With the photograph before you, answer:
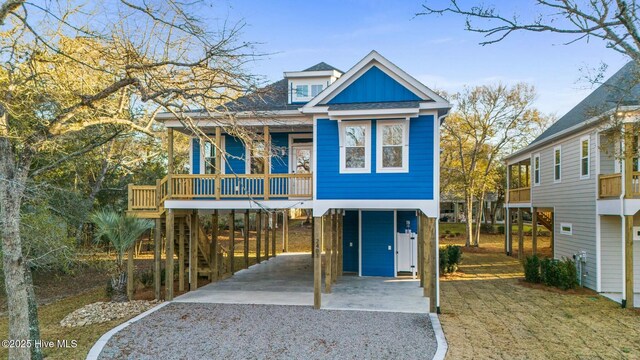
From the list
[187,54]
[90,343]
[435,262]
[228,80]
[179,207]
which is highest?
[187,54]

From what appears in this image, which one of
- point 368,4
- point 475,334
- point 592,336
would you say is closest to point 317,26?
point 368,4

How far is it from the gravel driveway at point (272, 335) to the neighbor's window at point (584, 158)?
28.9ft

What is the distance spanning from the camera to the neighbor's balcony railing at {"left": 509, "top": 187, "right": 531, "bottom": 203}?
21659 millimetres

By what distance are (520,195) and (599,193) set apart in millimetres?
9440

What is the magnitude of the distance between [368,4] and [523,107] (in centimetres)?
1700

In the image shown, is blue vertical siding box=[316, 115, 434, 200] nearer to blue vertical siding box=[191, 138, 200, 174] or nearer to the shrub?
blue vertical siding box=[191, 138, 200, 174]

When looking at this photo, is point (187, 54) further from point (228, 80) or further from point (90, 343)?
point (90, 343)

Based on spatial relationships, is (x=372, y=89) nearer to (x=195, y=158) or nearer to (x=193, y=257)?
(x=195, y=158)

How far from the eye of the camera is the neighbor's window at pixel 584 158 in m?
14.6

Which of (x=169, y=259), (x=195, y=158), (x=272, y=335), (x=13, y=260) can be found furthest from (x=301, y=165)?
(x=13, y=260)

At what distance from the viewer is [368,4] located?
13.8m

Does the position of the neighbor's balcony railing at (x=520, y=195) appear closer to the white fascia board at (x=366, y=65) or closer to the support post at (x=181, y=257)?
the white fascia board at (x=366, y=65)

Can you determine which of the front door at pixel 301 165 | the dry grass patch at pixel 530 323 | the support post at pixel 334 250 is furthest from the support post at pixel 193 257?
the dry grass patch at pixel 530 323

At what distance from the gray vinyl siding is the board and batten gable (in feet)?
0.97
